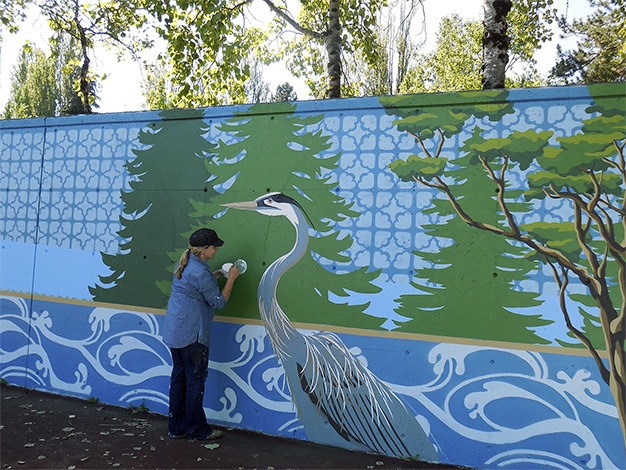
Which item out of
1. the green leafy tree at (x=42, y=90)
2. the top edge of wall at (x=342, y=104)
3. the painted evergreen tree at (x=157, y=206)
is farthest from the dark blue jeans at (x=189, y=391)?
the green leafy tree at (x=42, y=90)

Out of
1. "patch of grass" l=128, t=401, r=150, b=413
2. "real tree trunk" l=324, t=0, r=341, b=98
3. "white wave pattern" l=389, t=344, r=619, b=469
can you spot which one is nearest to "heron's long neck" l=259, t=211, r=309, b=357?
"white wave pattern" l=389, t=344, r=619, b=469

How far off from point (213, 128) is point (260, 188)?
0.71m

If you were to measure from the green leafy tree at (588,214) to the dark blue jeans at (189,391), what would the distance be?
Answer: 7.97 feet

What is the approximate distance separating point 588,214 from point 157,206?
3507 mm

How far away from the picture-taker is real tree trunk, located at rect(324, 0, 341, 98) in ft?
29.9

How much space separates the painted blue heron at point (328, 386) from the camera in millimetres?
4426

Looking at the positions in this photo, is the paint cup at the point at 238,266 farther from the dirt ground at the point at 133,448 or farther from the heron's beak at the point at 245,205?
the dirt ground at the point at 133,448

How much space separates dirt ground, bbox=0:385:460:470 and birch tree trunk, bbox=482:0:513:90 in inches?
158

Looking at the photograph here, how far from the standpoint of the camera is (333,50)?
30.3ft

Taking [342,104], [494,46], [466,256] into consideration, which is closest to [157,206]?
[342,104]

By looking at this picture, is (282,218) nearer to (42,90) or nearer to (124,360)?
(124,360)

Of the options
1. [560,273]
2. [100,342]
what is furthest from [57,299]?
[560,273]

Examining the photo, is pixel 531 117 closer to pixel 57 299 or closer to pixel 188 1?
pixel 57 299

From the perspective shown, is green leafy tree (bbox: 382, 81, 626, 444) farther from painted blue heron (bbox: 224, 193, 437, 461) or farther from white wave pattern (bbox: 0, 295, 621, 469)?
painted blue heron (bbox: 224, 193, 437, 461)
